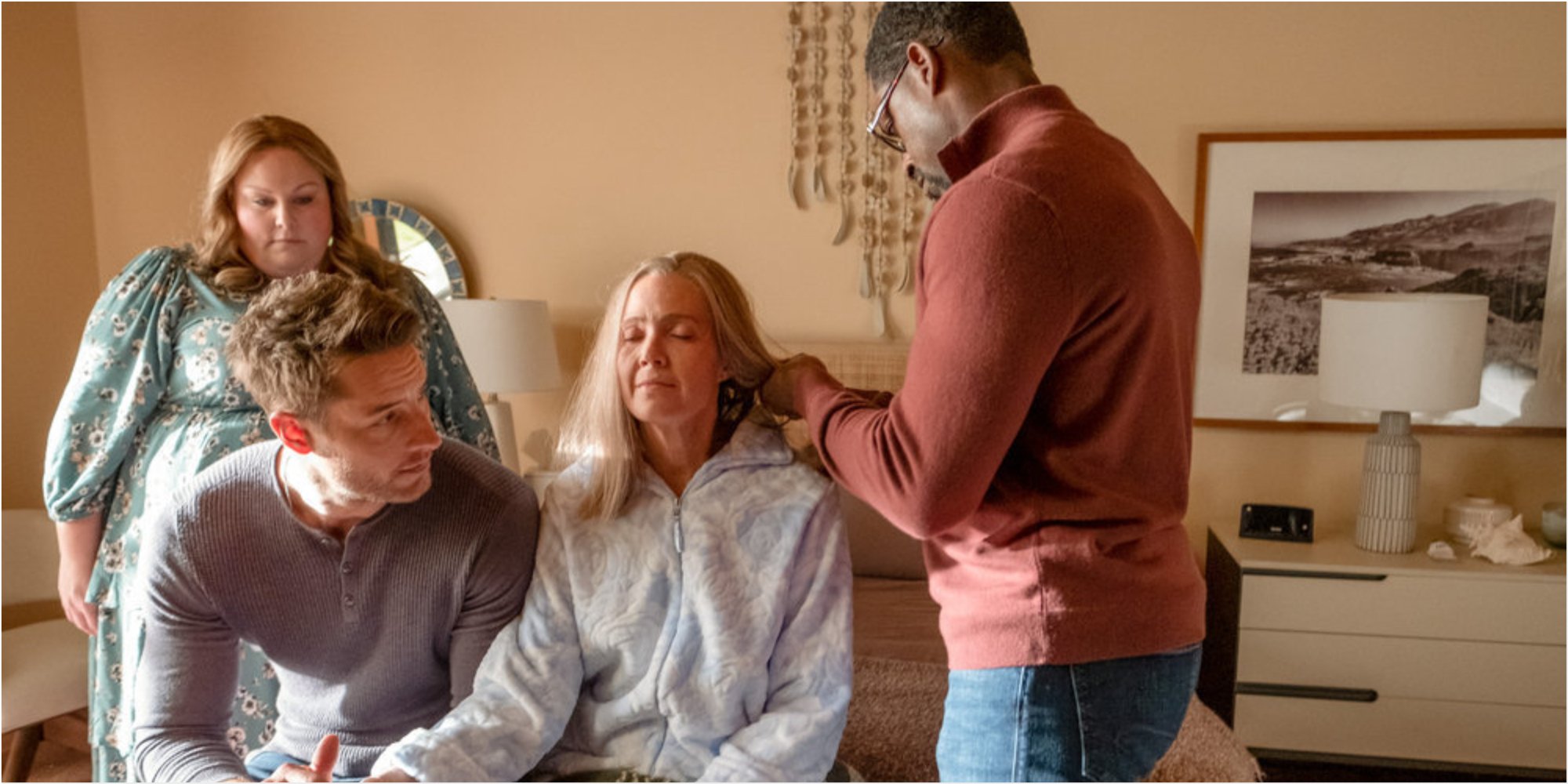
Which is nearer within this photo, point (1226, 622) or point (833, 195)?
point (1226, 622)

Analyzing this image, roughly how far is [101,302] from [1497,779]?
338 centimetres

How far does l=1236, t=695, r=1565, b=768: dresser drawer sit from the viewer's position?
2.51 metres

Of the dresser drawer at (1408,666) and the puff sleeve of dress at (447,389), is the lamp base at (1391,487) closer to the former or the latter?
the dresser drawer at (1408,666)

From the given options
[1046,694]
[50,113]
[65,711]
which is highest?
[50,113]

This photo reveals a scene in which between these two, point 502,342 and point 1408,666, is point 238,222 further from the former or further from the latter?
point 1408,666

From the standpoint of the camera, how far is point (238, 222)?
1.67m

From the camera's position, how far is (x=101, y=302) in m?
1.65

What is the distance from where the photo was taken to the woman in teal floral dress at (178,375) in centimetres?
162

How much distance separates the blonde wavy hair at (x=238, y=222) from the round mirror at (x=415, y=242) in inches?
63.8

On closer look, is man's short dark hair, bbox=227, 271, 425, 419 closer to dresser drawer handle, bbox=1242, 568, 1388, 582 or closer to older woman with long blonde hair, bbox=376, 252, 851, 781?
older woman with long blonde hair, bbox=376, 252, 851, 781

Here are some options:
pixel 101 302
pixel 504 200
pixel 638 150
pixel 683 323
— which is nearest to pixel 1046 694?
pixel 683 323

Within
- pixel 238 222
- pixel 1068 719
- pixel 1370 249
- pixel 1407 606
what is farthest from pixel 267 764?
pixel 1370 249

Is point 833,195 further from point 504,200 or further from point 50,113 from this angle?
point 50,113

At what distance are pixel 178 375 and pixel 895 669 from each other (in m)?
1.47
